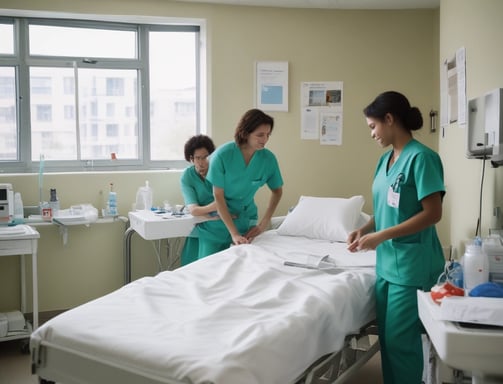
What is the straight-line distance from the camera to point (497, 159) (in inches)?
86.5

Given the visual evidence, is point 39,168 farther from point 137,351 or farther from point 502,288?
point 502,288

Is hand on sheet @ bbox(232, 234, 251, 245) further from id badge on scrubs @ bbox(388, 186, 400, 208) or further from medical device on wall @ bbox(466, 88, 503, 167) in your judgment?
medical device on wall @ bbox(466, 88, 503, 167)

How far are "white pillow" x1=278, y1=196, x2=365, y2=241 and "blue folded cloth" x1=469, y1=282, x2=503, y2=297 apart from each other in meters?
A: 1.76

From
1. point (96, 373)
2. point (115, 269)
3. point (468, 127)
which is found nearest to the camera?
point (96, 373)

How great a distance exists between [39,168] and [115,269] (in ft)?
3.04

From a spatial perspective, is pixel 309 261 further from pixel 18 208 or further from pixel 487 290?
pixel 18 208

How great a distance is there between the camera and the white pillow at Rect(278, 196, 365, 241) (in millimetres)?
3629

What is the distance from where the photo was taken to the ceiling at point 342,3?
13.7ft

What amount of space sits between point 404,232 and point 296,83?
2.37 m

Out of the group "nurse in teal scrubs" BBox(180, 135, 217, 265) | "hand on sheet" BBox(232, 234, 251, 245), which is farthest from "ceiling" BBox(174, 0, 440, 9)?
"hand on sheet" BBox(232, 234, 251, 245)

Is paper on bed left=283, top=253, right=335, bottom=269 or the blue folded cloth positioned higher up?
the blue folded cloth

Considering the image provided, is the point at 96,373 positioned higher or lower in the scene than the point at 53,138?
lower

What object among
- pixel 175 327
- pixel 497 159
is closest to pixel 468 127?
pixel 497 159

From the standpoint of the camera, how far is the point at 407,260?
2.34 metres
